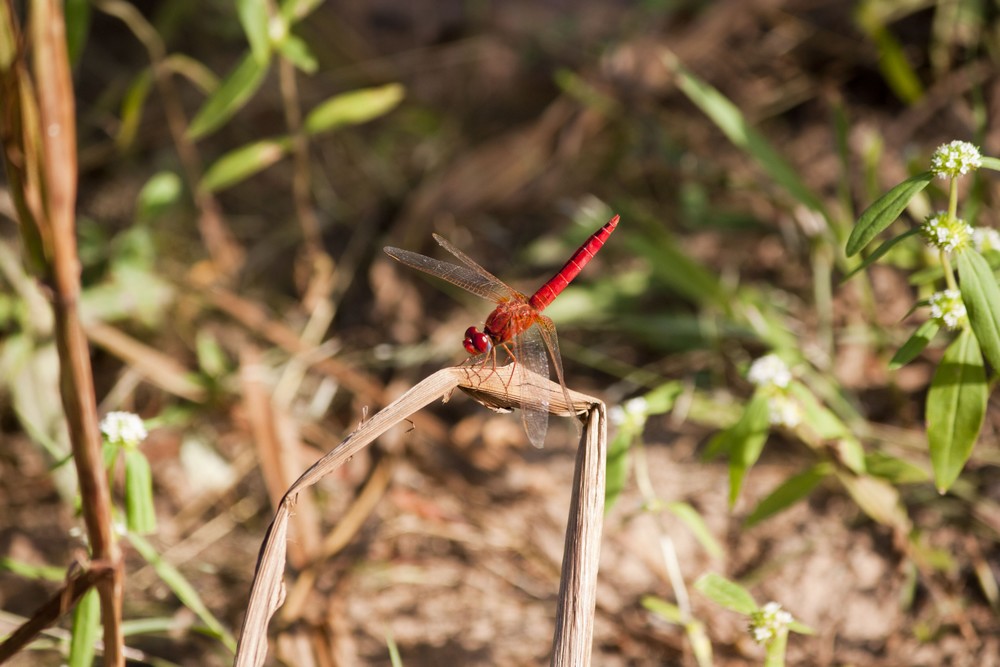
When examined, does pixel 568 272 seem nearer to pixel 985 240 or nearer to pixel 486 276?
pixel 486 276

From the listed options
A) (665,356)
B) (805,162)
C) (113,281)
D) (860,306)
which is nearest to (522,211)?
(665,356)

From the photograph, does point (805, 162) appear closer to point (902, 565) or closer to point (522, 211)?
point (522, 211)

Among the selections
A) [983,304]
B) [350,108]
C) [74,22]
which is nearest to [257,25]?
[350,108]

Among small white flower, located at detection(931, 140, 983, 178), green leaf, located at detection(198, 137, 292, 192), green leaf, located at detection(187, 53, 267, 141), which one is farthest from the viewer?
green leaf, located at detection(198, 137, 292, 192)

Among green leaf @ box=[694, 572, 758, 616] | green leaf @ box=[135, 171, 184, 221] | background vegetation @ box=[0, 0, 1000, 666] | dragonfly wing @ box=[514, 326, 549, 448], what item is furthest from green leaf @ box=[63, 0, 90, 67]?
green leaf @ box=[694, 572, 758, 616]

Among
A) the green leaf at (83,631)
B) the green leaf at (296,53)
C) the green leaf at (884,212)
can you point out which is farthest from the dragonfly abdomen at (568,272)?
the green leaf at (83,631)

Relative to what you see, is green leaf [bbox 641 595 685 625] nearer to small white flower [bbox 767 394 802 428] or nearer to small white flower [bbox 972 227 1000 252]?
small white flower [bbox 767 394 802 428]
